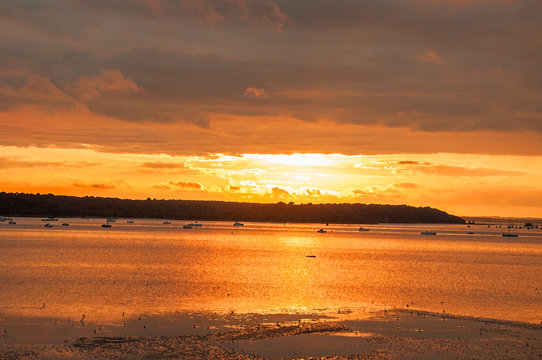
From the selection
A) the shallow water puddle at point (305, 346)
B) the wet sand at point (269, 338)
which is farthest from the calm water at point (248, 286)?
the shallow water puddle at point (305, 346)

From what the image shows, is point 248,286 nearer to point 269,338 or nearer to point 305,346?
point 269,338

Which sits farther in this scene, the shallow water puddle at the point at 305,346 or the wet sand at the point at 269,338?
the shallow water puddle at the point at 305,346

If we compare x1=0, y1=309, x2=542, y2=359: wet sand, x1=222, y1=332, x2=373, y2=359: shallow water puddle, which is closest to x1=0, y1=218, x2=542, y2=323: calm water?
x1=0, y1=309, x2=542, y2=359: wet sand

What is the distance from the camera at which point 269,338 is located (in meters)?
32.5

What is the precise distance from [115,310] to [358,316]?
16383 millimetres

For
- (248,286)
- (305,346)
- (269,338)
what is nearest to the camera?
(305,346)

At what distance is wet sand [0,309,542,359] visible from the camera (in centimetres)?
2917

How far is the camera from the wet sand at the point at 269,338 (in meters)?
29.2

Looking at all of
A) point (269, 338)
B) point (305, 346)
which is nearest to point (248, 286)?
point (269, 338)

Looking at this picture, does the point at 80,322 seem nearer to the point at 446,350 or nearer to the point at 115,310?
the point at 115,310

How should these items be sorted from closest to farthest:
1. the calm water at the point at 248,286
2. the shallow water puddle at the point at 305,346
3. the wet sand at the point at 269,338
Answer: the wet sand at the point at 269,338 < the shallow water puddle at the point at 305,346 < the calm water at the point at 248,286

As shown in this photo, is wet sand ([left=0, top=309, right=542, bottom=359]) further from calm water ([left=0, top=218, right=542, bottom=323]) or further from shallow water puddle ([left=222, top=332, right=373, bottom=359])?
calm water ([left=0, top=218, right=542, bottom=323])

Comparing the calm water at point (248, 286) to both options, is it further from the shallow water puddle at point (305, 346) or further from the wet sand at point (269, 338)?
the shallow water puddle at point (305, 346)

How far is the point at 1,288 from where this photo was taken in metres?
50.7
